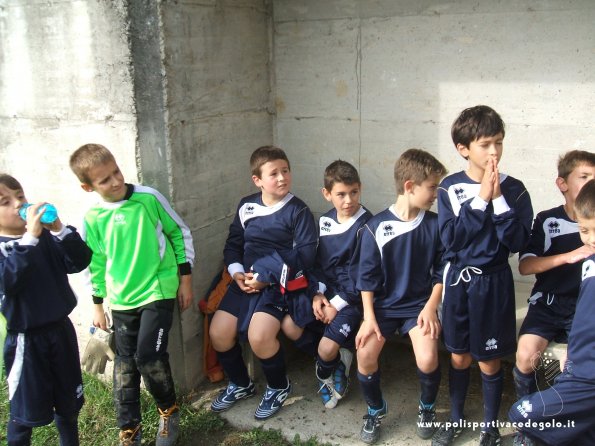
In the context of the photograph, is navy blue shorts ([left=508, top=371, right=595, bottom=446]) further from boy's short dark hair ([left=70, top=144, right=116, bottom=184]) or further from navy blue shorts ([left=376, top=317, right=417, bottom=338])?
boy's short dark hair ([left=70, top=144, right=116, bottom=184])

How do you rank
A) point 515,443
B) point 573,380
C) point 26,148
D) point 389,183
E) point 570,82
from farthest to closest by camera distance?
point 389,183, point 26,148, point 570,82, point 515,443, point 573,380

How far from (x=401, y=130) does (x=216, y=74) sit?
125cm

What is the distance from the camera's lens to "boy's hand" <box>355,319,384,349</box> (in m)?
3.26

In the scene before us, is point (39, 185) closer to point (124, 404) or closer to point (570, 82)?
point (124, 404)

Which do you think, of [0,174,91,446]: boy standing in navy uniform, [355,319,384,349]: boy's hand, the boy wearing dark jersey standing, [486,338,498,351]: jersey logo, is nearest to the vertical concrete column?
[0,174,91,446]: boy standing in navy uniform

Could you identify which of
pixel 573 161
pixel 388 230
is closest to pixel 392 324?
pixel 388 230

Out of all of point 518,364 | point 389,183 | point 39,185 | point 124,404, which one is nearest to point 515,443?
point 518,364

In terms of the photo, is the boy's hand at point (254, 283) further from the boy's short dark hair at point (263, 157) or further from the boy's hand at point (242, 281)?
the boy's short dark hair at point (263, 157)

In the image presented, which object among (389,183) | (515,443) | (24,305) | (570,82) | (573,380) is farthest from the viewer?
(389,183)

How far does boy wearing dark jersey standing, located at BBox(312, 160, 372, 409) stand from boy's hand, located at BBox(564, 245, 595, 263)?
43.7 inches

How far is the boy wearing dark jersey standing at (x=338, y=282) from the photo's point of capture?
11.4ft

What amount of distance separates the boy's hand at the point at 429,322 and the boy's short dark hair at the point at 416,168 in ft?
2.12

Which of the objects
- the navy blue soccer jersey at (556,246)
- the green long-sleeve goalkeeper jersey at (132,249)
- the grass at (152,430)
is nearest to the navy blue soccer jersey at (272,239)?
the green long-sleeve goalkeeper jersey at (132,249)

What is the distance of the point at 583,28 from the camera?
3453 mm
